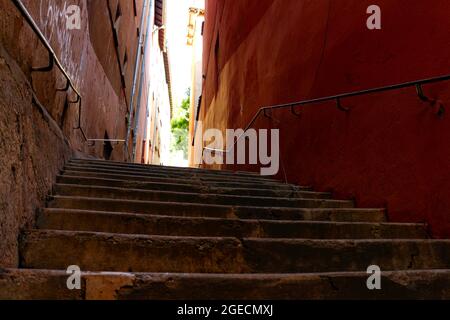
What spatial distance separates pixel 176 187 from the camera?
12.3ft

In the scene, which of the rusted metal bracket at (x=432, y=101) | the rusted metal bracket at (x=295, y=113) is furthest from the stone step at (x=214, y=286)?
the rusted metal bracket at (x=295, y=113)

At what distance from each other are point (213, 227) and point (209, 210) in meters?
0.46

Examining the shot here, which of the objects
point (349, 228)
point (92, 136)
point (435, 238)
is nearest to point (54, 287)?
point (349, 228)

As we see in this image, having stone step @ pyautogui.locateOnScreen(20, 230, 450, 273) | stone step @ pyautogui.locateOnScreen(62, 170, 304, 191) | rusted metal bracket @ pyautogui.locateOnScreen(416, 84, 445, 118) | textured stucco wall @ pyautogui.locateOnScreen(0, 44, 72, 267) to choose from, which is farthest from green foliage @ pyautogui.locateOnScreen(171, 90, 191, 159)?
stone step @ pyautogui.locateOnScreen(20, 230, 450, 273)

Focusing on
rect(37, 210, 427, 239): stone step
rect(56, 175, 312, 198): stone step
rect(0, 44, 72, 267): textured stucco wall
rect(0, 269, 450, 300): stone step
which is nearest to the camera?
rect(0, 269, 450, 300): stone step

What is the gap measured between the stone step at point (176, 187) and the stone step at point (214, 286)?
169cm

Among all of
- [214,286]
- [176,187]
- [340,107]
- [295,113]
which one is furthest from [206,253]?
[295,113]

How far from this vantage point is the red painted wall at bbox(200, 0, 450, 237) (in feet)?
9.46

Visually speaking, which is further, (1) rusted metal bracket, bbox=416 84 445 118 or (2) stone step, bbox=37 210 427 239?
(1) rusted metal bracket, bbox=416 84 445 118

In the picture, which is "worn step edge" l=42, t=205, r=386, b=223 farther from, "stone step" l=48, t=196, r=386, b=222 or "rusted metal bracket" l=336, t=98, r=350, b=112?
"rusted metal bracket" l=336, t=98, r=350, b=112

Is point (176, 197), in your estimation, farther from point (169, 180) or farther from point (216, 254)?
point (216, 254)
